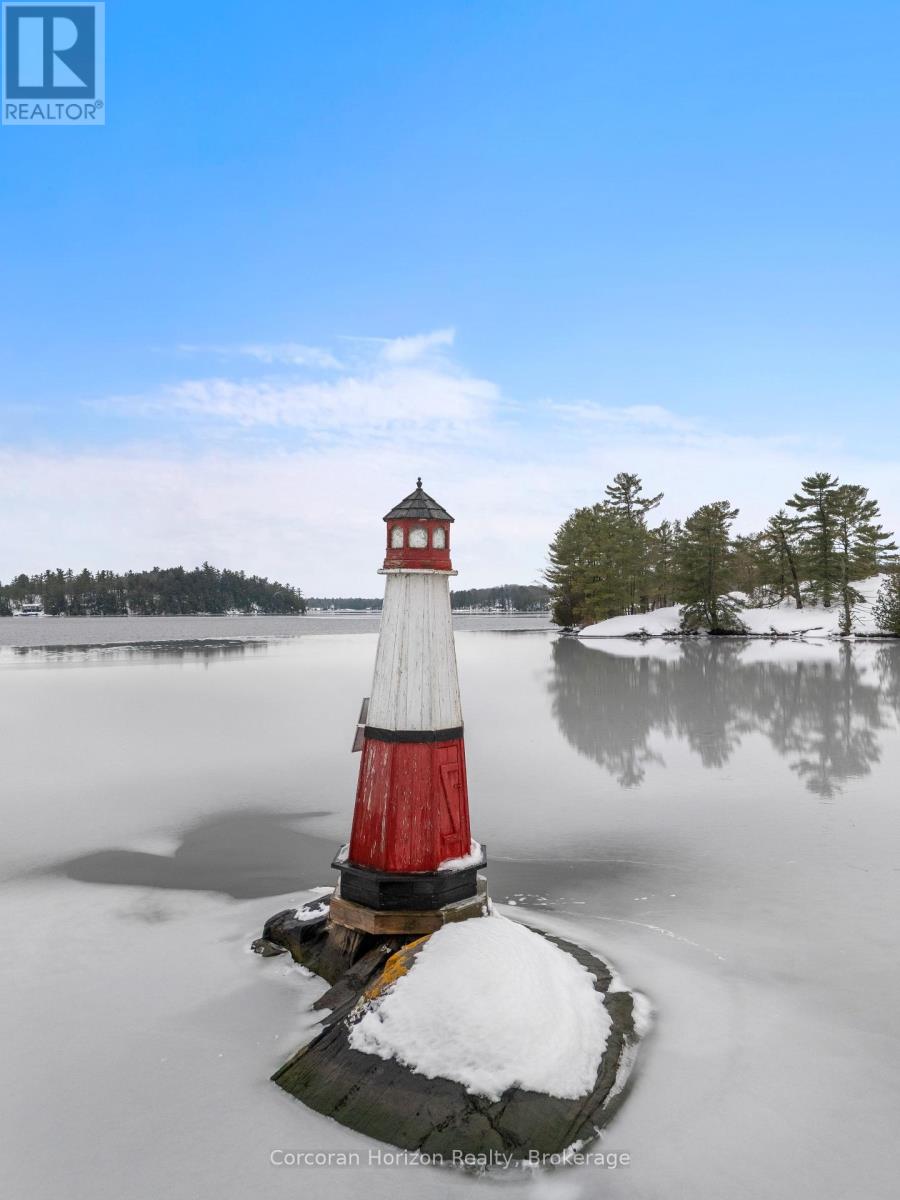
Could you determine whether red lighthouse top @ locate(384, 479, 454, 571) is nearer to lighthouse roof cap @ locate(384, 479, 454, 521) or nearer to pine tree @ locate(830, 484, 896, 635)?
lighthouse roof cap @ locate(384, 479, 454, 521)

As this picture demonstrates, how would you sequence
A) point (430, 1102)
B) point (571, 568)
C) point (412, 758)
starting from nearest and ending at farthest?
point (430, 1102), point (412, 758), point (571, 568)

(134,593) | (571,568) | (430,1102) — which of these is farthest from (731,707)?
(134,593)

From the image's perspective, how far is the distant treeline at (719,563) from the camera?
54.6m

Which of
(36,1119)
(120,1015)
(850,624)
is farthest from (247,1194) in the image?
(850,624)

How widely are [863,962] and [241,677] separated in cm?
2376

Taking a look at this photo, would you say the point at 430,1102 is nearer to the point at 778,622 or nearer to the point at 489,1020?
the point at 489,1020

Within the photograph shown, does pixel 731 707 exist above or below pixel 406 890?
below

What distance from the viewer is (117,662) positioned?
109 feet

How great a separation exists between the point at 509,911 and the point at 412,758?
6.91ft

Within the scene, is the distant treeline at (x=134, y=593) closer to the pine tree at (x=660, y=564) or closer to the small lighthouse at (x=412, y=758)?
the pine tree at (x=660, y=564)

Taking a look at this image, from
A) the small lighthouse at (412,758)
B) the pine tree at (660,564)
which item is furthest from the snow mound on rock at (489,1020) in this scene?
the pine tree at (660,564)

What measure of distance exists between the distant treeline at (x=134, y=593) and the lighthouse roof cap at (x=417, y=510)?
557 feet

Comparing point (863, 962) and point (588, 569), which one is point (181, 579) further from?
point (863, 962)

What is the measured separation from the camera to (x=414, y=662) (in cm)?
565
